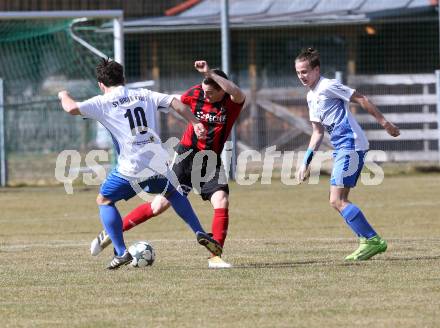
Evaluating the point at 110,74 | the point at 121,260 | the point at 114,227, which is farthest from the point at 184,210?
the point at 110,74

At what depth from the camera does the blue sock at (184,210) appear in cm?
989

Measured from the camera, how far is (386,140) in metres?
24.4

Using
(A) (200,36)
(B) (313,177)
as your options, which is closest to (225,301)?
(B) (313,177)

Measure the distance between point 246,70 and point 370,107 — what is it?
20.7 meters

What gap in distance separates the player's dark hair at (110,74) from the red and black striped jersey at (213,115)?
31.0 inches

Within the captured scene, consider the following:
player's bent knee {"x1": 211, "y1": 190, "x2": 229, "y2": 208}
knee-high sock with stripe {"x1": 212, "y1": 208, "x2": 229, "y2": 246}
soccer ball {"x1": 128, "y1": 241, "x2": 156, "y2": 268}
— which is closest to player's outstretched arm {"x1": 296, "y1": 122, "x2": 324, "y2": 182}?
player's bent knee {"x1": 211, "y1": 190, "x2": 229, "y2": 208}

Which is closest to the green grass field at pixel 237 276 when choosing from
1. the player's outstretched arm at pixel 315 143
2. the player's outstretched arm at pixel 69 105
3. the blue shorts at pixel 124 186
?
the blue shorts at pixel 124 186

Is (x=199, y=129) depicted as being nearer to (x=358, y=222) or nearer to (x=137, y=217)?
(x=137, y=217)

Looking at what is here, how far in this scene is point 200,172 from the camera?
10.1 m

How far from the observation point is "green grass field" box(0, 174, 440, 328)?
704cm

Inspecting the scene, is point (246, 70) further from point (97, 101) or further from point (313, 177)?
point (97, 101)

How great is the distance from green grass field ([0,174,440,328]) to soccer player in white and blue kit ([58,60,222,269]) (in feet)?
1.13

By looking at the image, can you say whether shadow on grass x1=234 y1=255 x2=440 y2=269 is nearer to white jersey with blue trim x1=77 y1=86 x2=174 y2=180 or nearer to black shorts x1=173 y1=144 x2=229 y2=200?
black shorts x1=173 y1=144 x2=229 y2=200

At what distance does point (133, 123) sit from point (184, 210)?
0.89m
